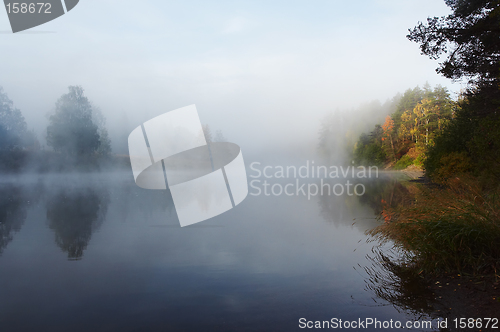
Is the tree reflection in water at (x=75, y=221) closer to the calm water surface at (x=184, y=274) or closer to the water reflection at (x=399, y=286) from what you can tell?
the calm water surface at (x=184, y=274)

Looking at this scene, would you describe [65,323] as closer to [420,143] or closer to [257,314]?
[257,314]

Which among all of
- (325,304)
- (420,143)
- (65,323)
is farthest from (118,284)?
(420,143)

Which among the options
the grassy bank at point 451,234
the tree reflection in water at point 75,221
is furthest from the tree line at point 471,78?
the tree reflection in water at point 75,221

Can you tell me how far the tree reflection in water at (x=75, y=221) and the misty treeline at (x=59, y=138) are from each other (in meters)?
41.8

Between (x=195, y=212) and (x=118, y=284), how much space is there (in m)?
8.38

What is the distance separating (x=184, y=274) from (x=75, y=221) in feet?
25.2

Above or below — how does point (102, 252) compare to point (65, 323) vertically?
below

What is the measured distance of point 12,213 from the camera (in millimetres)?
14789

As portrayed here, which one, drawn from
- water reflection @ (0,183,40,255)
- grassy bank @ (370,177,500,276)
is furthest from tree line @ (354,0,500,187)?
water reflection @ (0,183,40,255)

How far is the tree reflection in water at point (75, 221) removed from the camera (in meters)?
8.99

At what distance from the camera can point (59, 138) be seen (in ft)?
181

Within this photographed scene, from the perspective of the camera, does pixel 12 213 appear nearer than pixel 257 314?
No

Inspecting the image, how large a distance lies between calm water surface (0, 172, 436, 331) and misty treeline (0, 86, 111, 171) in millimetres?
47589

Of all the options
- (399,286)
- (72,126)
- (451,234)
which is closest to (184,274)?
(399,286)
